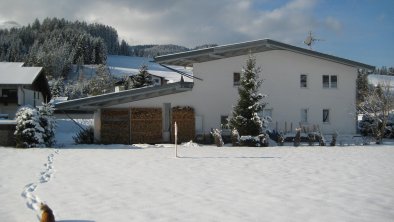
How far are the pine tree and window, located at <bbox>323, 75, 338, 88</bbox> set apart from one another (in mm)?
6599

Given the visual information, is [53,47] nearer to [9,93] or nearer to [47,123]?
[9,93]

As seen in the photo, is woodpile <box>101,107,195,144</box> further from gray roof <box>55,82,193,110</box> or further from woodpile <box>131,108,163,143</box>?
gray roof <box>55,82,193,110</box>

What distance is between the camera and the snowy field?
7188 millimetres

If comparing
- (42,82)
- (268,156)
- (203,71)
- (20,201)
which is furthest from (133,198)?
(42,82)

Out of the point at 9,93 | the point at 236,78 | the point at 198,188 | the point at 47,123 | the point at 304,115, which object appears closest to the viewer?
the point at 198,188

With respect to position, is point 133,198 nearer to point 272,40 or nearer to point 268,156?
point 268,156

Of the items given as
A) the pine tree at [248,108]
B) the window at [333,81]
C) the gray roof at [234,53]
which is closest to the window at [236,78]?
the gray roof at [234,53]

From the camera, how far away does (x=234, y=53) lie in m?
24.5

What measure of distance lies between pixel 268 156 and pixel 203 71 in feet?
30.4

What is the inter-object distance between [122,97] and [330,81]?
532 inches

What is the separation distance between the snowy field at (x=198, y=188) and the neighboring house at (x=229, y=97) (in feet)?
24.9

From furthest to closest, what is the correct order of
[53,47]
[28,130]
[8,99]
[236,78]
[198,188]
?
[53,47], [8,99], [236,78], [28,130], [198,188]

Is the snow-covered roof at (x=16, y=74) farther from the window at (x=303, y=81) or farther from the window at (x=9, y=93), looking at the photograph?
the window at (x=303, y=81)

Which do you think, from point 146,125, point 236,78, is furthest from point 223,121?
point 146,125
